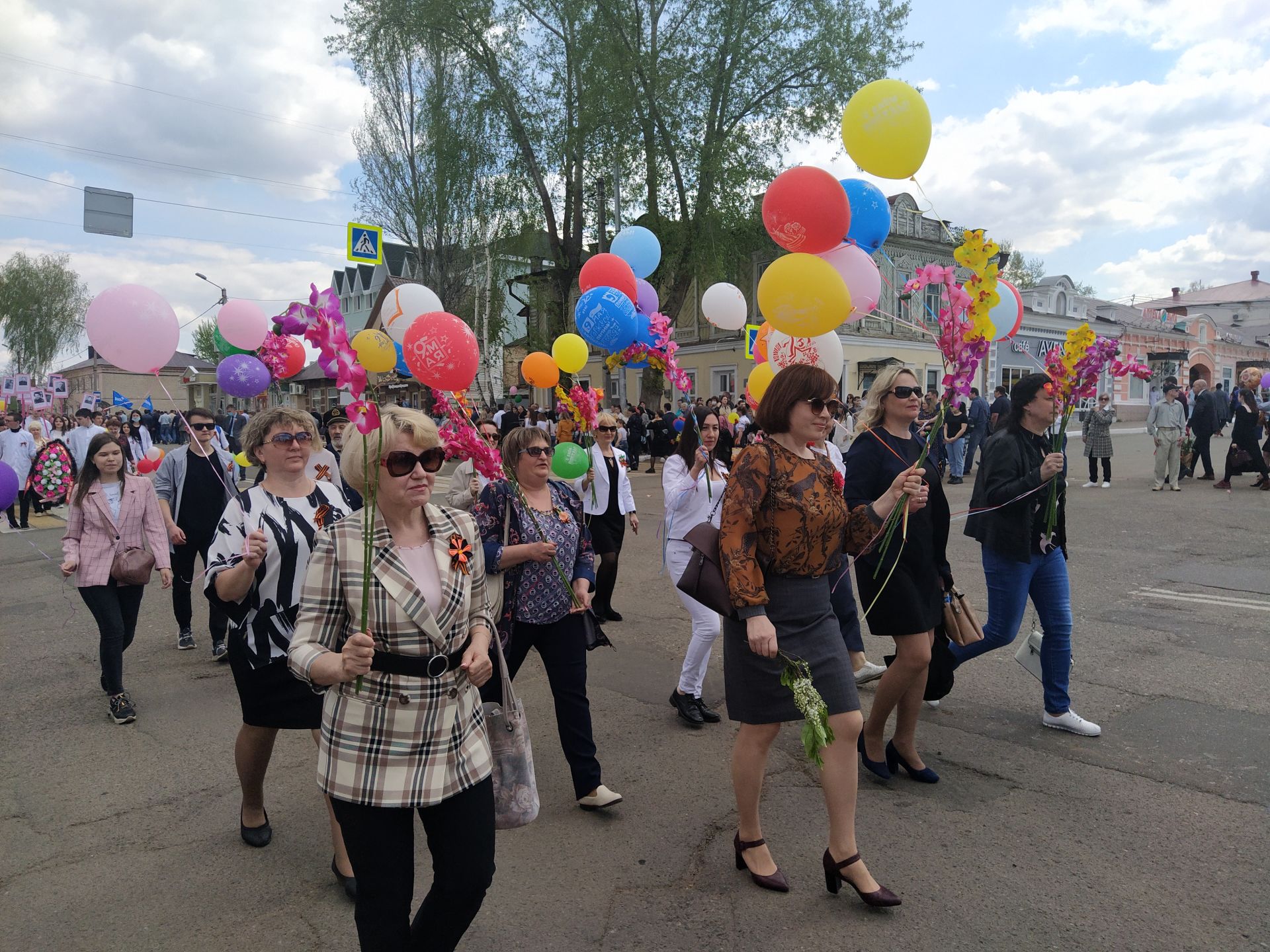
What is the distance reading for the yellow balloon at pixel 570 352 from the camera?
23.4ft

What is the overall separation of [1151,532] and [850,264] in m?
7.54

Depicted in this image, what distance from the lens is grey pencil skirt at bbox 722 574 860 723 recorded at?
2.89m

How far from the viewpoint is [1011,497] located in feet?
13.5

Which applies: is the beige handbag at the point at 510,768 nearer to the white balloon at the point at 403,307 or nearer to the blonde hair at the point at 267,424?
the blonde hair at the point at 267,424

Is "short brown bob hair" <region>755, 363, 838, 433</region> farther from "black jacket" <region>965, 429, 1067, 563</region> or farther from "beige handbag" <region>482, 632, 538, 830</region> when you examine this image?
"black jacket" <region>965, 429, 1067, 563</region>

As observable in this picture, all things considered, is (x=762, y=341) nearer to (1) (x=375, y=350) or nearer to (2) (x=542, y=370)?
(2) (x=542, y=370)

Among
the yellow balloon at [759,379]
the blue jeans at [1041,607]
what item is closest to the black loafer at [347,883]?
the blue jeans at [1041,607]

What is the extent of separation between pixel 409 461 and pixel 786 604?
4.67 ft

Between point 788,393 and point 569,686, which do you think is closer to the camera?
point 788,393

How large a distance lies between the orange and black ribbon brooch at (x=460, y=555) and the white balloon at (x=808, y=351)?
111 inches

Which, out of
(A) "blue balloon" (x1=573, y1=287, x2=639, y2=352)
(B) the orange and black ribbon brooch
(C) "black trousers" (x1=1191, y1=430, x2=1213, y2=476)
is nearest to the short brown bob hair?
(B) the orange and black ribbon brooch

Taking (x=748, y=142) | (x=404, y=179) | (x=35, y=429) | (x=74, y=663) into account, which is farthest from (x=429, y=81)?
(x=74, y=663)

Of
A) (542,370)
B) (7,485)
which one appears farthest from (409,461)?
(542,370)

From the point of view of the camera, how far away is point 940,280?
3.75 meters
